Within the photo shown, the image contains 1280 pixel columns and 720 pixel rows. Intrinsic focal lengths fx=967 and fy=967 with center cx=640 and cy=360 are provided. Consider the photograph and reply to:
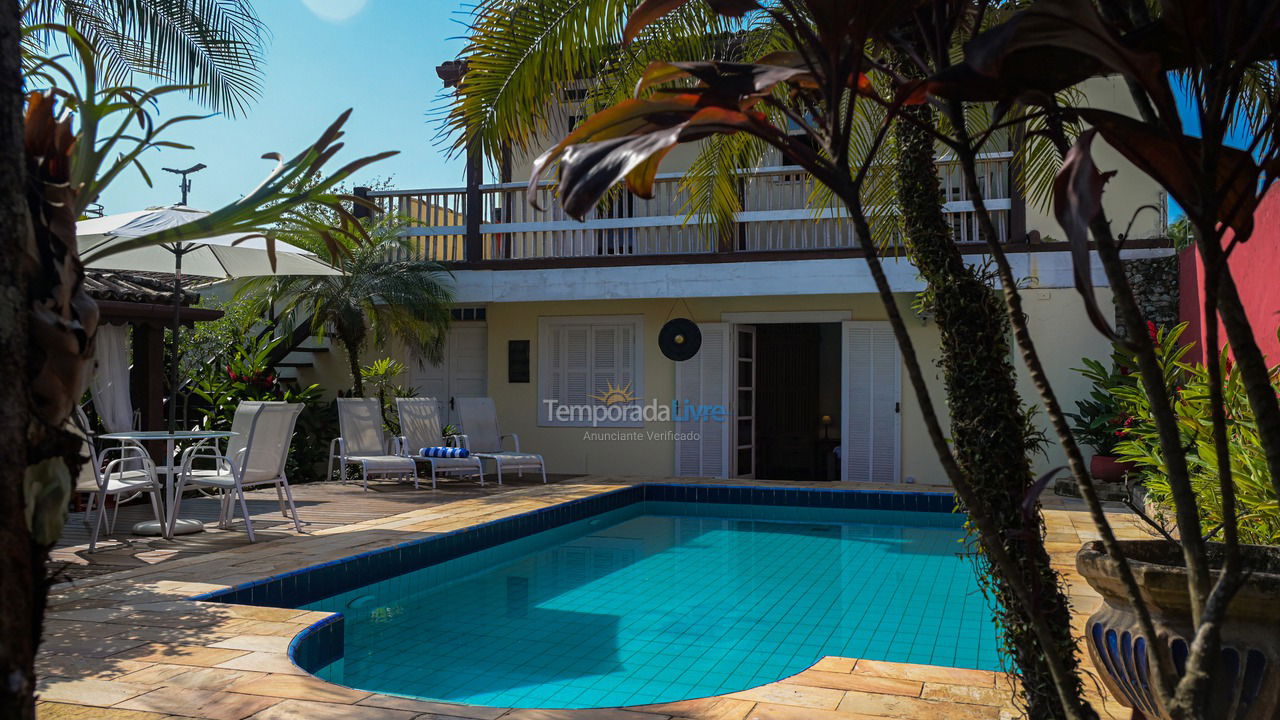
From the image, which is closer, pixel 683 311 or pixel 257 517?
pixel 257 517

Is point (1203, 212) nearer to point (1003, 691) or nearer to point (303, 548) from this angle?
point (1003, 691)

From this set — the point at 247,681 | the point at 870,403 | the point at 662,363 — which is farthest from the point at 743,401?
the point at 247,681

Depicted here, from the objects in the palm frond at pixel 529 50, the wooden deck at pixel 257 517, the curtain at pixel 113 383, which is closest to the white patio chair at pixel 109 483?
the wooden deck at pixel 257 517

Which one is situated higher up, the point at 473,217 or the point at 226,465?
the point at 473,217

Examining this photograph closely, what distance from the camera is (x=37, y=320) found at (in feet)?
3.69

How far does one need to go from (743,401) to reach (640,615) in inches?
279

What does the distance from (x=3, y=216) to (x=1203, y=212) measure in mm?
1486

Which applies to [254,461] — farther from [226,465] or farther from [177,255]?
[177,255]

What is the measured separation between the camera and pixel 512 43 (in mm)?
5309

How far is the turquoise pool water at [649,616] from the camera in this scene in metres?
4.43

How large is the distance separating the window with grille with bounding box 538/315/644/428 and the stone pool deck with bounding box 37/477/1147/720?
7.63 m

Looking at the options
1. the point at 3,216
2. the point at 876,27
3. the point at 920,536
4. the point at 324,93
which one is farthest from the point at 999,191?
the point at 324,93

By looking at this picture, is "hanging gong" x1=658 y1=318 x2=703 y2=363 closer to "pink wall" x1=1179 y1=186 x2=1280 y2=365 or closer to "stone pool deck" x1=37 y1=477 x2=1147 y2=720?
"pink wall" x1=1179 y1=186 x2=1280 y2=365

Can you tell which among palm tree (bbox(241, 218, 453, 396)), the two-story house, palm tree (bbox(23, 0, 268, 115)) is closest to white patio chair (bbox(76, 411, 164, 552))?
palm tree (bbox(23, 0, 268, 115))
